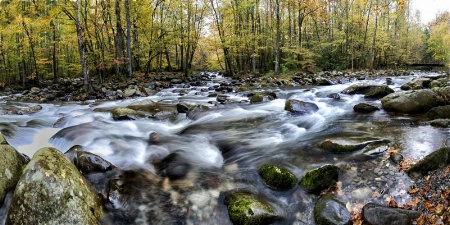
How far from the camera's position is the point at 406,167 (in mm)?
4262

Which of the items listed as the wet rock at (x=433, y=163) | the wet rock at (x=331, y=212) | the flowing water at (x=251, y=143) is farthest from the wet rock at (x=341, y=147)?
the wet rock at (x=331, y=212)

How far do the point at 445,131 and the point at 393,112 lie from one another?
221 cm

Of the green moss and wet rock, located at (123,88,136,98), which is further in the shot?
wet rock, located at (123,88,136,98)

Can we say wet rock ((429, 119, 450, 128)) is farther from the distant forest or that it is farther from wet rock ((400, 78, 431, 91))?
the distant forest

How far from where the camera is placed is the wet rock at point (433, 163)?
3.96 m

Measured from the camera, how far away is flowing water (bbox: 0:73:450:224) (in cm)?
412

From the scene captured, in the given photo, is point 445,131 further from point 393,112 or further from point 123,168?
point 123,168

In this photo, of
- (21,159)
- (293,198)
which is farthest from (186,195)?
(21,159)

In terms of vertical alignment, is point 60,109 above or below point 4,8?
below

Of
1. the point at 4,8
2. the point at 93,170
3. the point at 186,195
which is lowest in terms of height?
the point at 186,195

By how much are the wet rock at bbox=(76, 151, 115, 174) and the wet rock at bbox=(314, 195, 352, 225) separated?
11.0 ft

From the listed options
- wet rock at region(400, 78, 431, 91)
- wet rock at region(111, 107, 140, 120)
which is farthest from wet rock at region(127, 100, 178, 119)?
wet rock at region(400, 78, 431, 91)

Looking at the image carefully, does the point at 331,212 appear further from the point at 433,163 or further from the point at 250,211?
the point at 433,163

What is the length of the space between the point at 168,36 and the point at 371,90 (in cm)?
1640
